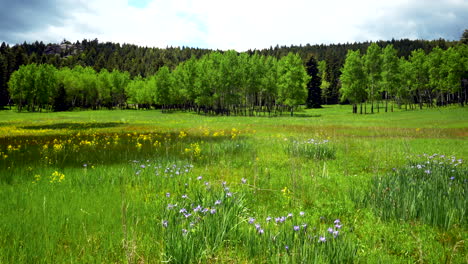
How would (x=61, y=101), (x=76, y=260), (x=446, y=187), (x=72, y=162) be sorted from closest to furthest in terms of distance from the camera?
(x=76, y=260)
(x=446, y=187)
(x=72, y=162)
(x=61, y=101)

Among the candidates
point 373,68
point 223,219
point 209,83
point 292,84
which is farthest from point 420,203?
point 373,68

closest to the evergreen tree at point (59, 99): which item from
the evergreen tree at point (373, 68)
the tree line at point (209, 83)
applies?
the tree line at point (209, 83)

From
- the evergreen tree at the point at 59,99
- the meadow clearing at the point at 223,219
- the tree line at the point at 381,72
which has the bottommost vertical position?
the meadow clearing at the point at 223,219

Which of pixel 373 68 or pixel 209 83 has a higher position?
pixel 373 68

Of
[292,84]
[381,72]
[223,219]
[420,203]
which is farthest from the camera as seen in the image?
[381,72]

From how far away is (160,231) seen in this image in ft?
12.5

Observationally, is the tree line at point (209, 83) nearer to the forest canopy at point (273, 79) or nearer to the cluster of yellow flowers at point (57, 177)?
the forest canopy at point (273, 79)

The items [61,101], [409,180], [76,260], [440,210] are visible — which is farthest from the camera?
[61,101]

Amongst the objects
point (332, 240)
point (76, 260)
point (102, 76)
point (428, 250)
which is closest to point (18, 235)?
point (76, 260)

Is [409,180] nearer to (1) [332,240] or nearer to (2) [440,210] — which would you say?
(2) [440,210]

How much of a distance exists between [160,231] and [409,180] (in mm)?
5514

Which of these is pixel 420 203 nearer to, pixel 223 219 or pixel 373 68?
pixel 223 219

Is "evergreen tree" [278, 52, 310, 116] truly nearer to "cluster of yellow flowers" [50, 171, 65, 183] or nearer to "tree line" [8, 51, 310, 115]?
"tree line" [8, 51, 310, 115]

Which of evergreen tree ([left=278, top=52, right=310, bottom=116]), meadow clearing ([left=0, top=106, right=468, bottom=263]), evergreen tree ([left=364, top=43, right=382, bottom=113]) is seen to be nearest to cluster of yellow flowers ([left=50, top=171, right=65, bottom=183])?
meadow clearing ([left=0, top=106, right=468, bottom=263])
